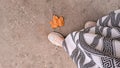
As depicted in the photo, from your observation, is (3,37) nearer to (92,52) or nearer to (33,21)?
A: (33,21)

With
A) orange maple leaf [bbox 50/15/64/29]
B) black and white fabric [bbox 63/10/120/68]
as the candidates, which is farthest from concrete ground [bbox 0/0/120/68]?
black and white fabric [bbox 63/10/120/68]

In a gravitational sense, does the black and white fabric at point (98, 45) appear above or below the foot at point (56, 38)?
above

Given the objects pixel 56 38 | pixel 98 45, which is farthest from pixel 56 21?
pixel 98 45

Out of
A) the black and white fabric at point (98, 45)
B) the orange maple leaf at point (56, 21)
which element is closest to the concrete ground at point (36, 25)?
the orange maple leaf at point (56, 21)

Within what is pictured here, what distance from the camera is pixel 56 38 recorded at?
1141mm

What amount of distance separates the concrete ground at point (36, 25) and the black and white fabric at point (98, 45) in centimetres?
15

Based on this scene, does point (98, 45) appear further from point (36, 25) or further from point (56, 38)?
point (36, 25)

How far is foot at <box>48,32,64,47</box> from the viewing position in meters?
1.13

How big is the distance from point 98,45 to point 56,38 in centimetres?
29

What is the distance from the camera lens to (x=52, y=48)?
1207 mm

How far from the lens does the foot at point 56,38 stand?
113cm

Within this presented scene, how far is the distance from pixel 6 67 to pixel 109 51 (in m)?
0.57

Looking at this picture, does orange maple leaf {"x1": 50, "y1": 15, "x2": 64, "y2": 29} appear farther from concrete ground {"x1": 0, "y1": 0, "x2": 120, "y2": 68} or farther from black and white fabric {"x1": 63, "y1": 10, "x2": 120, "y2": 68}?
black and white fabric {"x1": 63, "y1": 10, "x2": 120, "y2": 68}

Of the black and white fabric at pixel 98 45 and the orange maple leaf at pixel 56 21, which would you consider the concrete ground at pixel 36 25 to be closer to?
the orange maple leaf at pixel 56 21
